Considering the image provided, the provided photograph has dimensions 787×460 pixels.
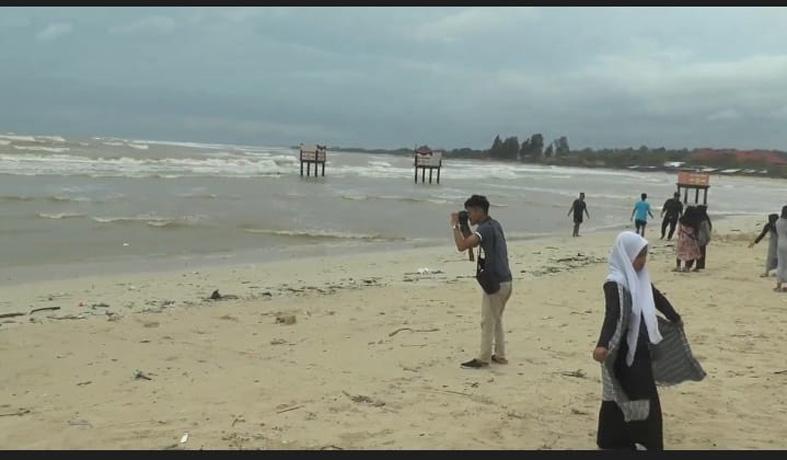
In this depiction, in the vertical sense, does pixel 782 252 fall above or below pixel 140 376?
above

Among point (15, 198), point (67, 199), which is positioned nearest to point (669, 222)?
point (67, 199)

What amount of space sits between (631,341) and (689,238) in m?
10.4

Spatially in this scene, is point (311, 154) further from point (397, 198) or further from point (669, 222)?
point (669, 222)

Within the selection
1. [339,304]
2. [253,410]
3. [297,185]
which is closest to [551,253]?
[339,304]

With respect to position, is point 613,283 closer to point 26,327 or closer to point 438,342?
point 438,342

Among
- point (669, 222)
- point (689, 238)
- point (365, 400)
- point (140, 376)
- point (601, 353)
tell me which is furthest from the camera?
A: point (669, 222)

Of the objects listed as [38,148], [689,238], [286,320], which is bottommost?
[286,320]

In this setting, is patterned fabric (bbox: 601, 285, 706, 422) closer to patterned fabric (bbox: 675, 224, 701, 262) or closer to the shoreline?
patterned fabric (bbox: 675, 224, 701, 262)

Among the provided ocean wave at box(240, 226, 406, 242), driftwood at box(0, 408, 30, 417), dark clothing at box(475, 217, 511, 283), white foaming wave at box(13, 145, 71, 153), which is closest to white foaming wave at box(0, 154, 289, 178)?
white foaming wave at box(13, 145, 71, 153)

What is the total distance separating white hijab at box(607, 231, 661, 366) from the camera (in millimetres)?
4023

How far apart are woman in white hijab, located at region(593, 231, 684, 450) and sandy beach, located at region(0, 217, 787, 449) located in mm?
644

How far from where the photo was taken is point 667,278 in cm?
1283

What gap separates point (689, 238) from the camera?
13.5m

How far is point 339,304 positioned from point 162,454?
225 inches
